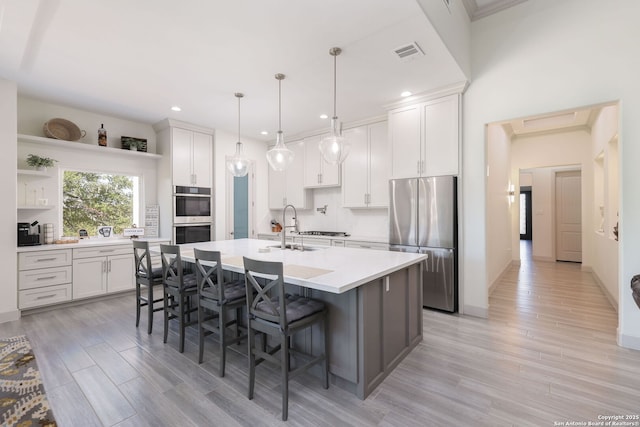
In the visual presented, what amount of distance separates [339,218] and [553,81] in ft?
11.8

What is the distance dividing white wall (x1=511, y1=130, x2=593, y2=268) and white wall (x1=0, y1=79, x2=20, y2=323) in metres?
8.80

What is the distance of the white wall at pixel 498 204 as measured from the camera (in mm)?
4570

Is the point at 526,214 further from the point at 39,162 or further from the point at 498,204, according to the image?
the point at 39,162

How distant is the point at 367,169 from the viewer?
4.86 m

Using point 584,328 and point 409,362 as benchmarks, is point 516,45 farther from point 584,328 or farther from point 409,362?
point 409,362

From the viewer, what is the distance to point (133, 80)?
339cm

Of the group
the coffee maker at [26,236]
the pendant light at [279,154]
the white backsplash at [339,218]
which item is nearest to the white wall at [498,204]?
the white backsplash at [339,218]

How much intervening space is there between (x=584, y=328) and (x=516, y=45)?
3157 millimetres

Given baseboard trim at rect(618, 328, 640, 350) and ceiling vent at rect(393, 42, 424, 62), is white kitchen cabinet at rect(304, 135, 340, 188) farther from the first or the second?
baseboard trim at rect(618, 328, 640, 350)

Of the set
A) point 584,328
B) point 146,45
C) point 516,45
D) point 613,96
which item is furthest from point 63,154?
point 584,328

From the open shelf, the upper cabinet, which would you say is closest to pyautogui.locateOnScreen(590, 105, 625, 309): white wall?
the upper cabinet

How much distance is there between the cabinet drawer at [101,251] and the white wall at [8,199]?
62 cm

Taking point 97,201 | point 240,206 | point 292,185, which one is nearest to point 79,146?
point 97,201

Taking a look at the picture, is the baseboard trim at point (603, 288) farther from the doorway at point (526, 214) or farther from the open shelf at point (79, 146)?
the open shelf at point (79, 146)
